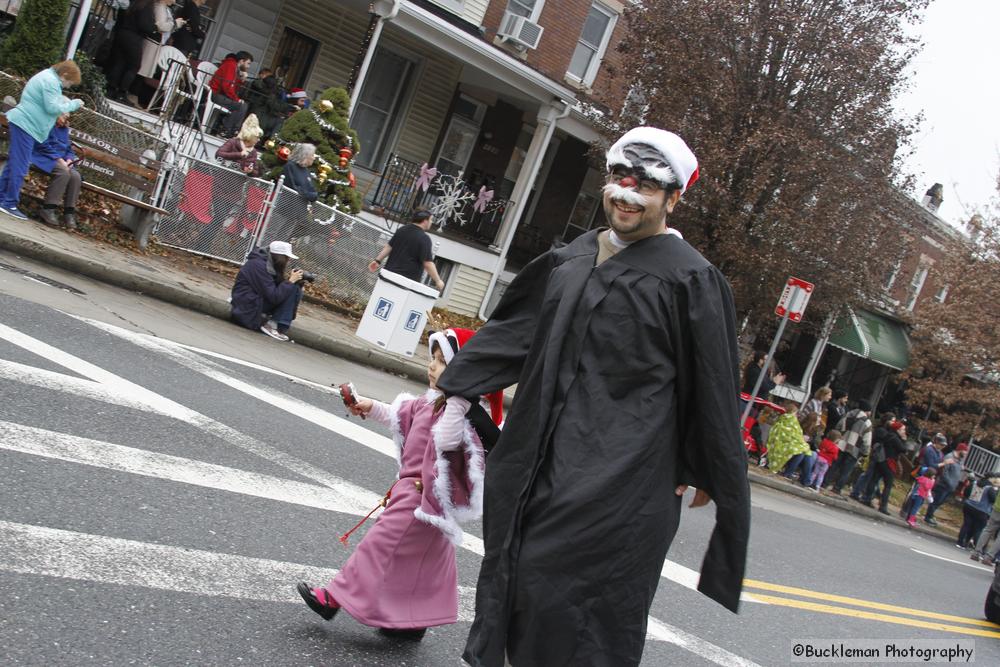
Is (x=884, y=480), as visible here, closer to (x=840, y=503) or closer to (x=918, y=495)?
(x=918, y=495)

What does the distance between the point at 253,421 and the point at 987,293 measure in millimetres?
26794

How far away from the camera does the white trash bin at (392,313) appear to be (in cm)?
1360

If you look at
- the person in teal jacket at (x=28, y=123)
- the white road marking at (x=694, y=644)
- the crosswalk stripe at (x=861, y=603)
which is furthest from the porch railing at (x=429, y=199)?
the white road marking at (x=694, y=644)

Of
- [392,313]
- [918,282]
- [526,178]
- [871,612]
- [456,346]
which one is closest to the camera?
[456,346]

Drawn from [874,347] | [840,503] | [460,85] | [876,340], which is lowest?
[840,503]

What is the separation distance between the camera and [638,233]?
3547 millimetres

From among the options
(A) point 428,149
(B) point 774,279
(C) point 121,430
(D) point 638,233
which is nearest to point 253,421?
(C) point 121,430

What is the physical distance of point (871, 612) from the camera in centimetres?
915

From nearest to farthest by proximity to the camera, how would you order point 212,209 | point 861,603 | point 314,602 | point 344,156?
1. point 314,602
2. point 861,603
3. point 212,209
4. point 344,156

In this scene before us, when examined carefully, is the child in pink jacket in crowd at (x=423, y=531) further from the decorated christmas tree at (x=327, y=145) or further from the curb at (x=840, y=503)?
the curb at (x=840, y=503)

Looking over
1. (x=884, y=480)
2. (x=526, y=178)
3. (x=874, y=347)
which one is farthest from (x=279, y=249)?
(x=874, y=347)

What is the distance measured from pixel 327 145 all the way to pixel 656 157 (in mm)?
12780

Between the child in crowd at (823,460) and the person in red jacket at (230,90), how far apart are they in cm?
1239

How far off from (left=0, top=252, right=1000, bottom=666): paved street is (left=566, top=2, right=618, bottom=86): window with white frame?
14526 millimetres
